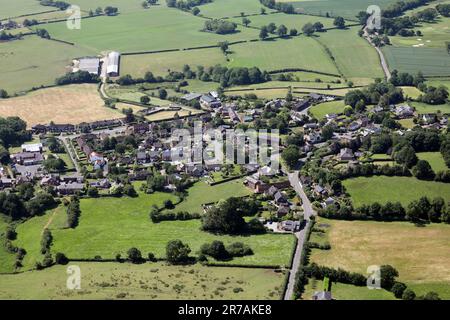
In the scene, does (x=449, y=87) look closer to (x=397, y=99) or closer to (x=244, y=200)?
(x=397, y=99)

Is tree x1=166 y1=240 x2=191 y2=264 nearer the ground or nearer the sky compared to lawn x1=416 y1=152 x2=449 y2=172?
nearer the ground

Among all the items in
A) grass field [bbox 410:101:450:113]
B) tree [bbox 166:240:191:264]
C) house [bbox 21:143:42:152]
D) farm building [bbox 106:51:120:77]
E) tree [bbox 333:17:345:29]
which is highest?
tree [bbox 333:17:345:29]

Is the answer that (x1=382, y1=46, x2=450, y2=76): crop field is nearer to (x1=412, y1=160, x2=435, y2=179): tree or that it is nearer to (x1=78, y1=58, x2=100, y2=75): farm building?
(x1=412, y1=160, x2=435, y2=179): tree

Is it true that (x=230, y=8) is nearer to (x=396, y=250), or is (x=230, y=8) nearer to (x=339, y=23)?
(x=339, y=23)

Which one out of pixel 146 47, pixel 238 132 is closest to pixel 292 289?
pixel 238 132

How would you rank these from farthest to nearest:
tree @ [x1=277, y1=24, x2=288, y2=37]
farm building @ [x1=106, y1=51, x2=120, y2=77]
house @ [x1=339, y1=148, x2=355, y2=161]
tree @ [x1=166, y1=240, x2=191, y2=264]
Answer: tree @ [x1=277, y1=24, x2=288, y2=37], farm building @ [x1=106, y1=51, x2=120, y2=77], house @ [x1=339, y1=148, x2=355, y2=161], tree @ [x1=166, y1=240, x2=191, y2=264]

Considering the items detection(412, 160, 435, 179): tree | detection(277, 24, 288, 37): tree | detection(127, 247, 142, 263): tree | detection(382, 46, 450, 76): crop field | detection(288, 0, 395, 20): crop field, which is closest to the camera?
detection(127, 247, 142, 263): tree

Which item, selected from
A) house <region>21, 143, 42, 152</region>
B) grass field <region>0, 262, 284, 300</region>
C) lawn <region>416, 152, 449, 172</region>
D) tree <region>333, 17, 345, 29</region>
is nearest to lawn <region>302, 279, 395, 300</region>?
grass field <region>0, 262, 284, 300</region>
